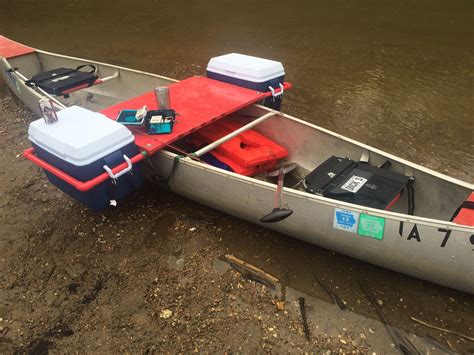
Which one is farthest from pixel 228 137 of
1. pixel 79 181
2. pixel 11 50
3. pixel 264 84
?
pixel 11 50

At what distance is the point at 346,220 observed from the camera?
2.77 meters

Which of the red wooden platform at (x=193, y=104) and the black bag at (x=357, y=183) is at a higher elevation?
the red wooden platform at (x=193, y=104)

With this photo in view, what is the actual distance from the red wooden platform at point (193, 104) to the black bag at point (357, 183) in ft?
4.23

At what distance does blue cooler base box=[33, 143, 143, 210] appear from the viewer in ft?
9.73

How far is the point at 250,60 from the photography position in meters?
4.68

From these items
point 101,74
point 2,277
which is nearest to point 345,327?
point 2,277

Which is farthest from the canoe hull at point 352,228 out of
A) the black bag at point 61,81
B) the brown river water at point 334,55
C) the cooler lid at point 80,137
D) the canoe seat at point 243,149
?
the black bag at point 61,81

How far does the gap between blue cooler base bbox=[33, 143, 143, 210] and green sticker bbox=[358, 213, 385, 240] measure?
205 cm

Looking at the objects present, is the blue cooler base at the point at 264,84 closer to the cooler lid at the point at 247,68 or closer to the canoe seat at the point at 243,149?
the cooler lid at the point at 247,68

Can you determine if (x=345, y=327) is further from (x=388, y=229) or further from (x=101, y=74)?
(x=101, y=74)

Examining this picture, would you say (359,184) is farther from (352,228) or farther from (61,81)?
(61,81)

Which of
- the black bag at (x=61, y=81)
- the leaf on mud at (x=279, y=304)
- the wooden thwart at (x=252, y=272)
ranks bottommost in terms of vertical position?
the leaf on mud at (x=279, y=304)

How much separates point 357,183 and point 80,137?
2.40 m

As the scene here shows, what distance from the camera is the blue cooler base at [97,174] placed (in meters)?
2.97
